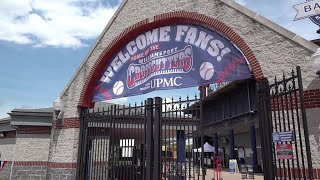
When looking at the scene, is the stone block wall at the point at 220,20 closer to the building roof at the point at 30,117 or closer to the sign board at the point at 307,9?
the sign board at the point at 307,9

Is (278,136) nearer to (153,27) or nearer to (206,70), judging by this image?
(206,70)

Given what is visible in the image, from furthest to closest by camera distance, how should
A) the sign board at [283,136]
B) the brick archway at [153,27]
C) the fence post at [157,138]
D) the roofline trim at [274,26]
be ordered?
the fence post at [157,138] → the brick archway at [153,27] → the roofline trim at [274,26] → the sign board at [283,136]

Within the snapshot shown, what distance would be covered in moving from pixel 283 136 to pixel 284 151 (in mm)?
281

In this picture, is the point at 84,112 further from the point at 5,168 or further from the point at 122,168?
the point at 5,168

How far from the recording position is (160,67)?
9.66 m

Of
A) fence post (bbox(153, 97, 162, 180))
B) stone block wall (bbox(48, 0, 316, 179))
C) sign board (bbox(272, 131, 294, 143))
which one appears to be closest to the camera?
sign board (bbox(272, 131, 294, 143))

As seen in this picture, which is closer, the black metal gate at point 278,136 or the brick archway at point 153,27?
the black metal gate at point 278,136

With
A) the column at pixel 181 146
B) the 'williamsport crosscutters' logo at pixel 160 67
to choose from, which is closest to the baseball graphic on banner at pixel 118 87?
the 'williamsport crosscutters' logo at pixel 160 67

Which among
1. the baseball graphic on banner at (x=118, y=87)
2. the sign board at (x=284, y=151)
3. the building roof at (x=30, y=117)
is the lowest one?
the sign board at (x=284, y=151)

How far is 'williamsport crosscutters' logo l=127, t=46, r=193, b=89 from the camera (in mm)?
9227

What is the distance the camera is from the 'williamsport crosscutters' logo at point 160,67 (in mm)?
9227

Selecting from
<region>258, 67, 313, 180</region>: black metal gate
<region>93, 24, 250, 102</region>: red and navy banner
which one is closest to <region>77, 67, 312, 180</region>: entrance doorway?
<region>258, 67, 313, 180</region>: black metal gate

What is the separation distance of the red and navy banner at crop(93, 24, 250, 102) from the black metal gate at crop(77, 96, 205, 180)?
0.84m

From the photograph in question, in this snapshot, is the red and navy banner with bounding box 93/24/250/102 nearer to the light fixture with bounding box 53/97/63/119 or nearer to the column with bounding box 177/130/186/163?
the light fixture with bounding box 53/97/63/119
